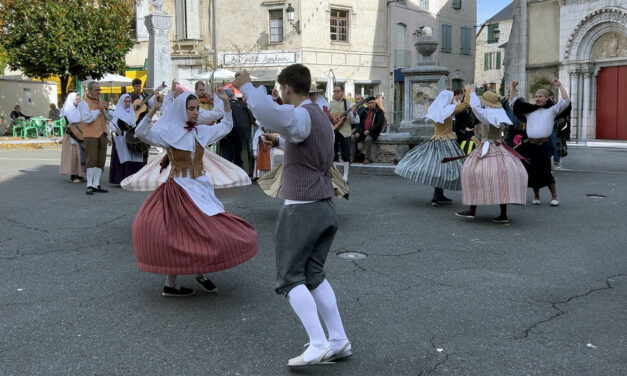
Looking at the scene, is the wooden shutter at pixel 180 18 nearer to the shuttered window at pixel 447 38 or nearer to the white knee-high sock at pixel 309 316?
the shuttered window at pixel 447 38

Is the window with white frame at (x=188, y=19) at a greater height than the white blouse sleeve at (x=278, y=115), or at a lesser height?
greater

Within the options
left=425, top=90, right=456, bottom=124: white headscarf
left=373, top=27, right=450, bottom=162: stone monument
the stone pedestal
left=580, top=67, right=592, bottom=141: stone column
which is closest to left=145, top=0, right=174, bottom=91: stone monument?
the stone pedestal

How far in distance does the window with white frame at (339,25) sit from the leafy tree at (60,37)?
10.7 m

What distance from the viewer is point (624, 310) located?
4750 mm

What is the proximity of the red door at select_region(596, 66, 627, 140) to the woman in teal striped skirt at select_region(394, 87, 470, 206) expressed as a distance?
16.4 metres

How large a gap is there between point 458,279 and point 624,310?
135cm

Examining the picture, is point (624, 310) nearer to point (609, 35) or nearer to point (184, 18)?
point (609, 35)

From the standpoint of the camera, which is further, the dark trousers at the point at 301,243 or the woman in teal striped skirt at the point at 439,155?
the woman in teal striped skirt at the point at 439,155

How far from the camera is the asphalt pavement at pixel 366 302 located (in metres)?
3.81

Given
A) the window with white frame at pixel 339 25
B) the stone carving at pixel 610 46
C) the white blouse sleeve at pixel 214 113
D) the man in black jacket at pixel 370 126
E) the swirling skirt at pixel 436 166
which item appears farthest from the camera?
the window with white frame at pixel 339 25

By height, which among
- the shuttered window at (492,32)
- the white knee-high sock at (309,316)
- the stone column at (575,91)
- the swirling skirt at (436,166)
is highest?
the shuttered window at (492,32)

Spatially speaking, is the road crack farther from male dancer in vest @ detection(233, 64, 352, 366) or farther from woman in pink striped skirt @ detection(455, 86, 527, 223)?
woman in pink striped skirt @ detection(455, 86, 527, 223)

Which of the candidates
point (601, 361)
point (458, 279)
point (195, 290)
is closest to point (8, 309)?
point (195, 290)

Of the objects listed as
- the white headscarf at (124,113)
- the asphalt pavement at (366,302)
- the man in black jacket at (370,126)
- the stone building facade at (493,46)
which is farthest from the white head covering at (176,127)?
the stone building facade at (493,46)
